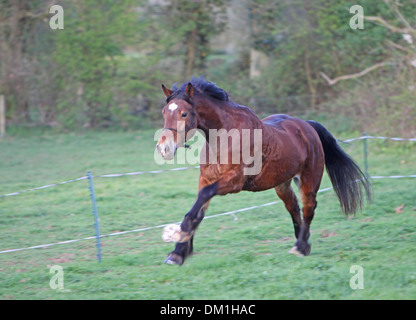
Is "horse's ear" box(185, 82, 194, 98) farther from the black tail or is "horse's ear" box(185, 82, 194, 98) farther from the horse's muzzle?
the black tail

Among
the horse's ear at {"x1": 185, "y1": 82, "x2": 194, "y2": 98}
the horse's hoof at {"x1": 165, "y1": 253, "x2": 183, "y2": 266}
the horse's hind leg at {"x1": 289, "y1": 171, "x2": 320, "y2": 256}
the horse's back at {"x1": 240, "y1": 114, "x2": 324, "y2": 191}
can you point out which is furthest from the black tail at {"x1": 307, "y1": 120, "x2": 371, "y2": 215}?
the horse's hoof at {"x1": 165, "y1": 253, "x2": 183, "y2": 266}

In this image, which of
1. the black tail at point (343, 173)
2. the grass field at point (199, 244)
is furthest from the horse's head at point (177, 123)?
the black tail at point (343, 173)

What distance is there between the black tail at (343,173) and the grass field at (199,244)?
440 mm

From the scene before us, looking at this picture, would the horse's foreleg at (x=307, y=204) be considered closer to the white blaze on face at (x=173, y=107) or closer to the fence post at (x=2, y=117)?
the white blaze on face at (x=173, y=107)

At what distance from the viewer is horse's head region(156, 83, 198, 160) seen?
4633mm

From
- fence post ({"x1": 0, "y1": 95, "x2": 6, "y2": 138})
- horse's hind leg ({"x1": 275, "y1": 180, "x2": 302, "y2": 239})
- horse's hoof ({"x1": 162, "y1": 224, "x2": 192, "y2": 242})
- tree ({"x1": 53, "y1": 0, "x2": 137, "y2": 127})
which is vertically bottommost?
horse's hoof ({"x1": 162, "y1": 224, "x2": 192, "y2": 242})

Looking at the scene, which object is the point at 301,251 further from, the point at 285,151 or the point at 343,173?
the point at 343,173

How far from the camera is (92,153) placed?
15195 millimetres

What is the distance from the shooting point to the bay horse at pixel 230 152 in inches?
189

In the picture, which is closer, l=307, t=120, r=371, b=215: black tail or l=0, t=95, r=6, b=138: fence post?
l=307, t=120, r=371, b=215: black tail

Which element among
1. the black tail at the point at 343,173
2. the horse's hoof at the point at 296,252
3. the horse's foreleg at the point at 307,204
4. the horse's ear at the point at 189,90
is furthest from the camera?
the black tail at the point at 343,173

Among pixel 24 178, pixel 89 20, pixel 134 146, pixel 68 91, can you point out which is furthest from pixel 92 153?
pixel 89 20

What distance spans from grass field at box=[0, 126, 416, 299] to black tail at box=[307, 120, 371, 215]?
0.44 metres

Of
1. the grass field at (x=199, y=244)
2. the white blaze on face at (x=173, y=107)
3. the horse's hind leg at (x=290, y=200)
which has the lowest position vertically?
the grass field at (x=199, y=244)
